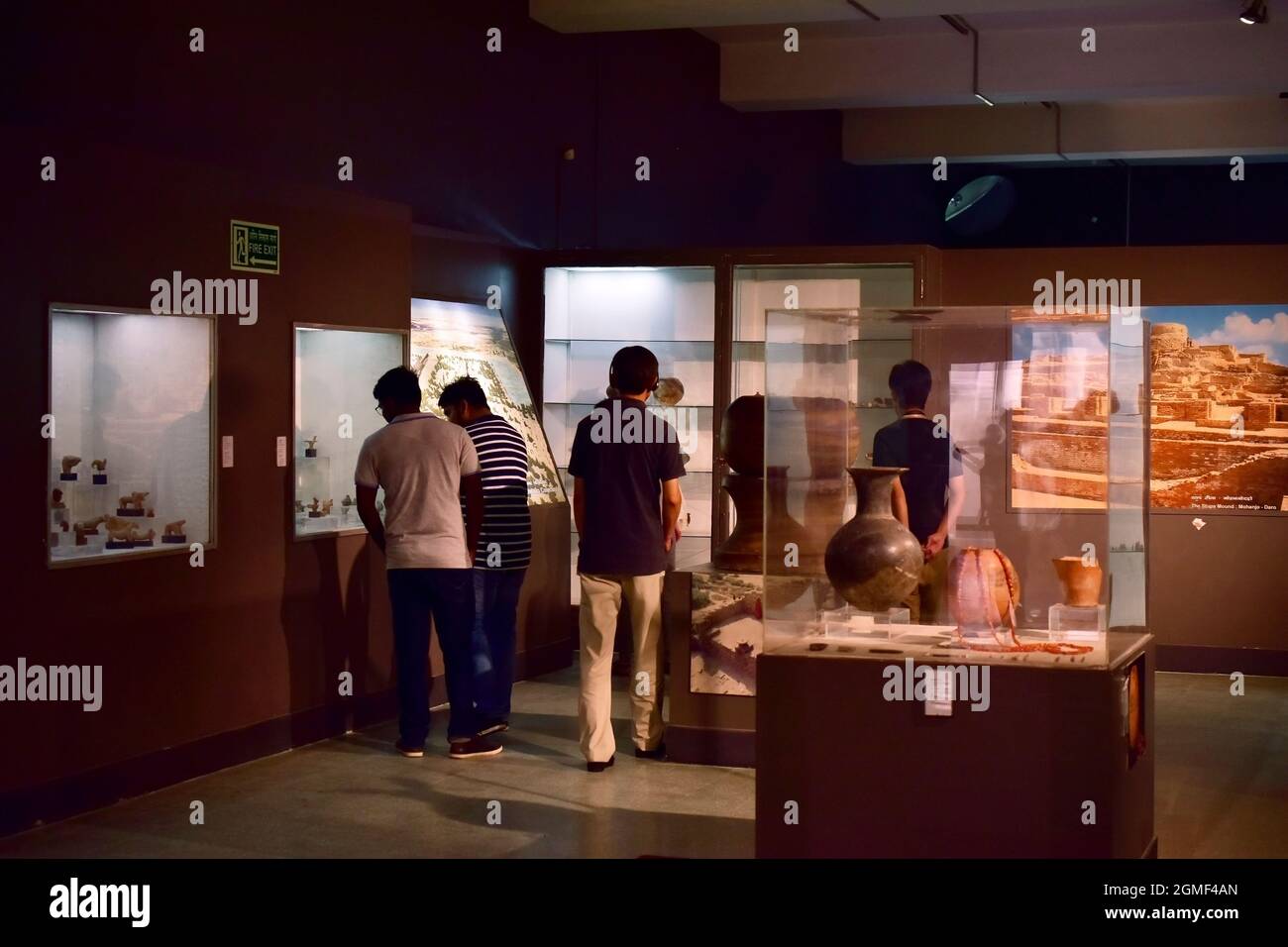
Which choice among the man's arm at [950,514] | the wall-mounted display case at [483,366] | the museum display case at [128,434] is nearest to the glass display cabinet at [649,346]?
the wall-mounted display case at [483,366]

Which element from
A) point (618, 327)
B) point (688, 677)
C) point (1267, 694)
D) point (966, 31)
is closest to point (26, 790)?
point (688, 677)

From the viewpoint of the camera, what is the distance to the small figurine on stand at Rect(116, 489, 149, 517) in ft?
19.3

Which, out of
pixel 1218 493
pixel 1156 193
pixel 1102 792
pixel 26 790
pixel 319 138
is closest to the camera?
pixel 1102 792

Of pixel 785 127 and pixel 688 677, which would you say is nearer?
pixel 688 677

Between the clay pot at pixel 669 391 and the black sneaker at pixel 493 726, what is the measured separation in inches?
108

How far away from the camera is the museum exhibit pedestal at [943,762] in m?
4.27

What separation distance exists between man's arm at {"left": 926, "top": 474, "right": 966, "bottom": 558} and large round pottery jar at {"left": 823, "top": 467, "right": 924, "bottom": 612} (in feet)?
0.24

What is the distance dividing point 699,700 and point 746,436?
42.4 inches

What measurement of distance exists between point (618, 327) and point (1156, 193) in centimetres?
805

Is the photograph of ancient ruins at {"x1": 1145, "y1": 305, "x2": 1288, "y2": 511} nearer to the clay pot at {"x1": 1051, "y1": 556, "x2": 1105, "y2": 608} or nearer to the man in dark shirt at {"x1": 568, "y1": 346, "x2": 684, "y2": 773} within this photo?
the man in dark shirt at {"x1": 568, "y1": 346, "x2": 684, "y2": 773}

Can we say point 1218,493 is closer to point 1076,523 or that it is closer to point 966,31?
point 966,31

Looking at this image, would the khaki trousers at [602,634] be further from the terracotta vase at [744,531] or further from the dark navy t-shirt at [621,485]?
the terracotta vase at [744,531]

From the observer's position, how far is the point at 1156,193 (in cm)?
1548

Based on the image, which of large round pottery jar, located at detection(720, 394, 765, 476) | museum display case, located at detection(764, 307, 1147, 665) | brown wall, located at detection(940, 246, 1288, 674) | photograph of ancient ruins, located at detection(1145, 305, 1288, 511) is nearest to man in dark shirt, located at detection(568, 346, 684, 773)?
large round pottery jar, located at detection(720, 394, 765, 476)
